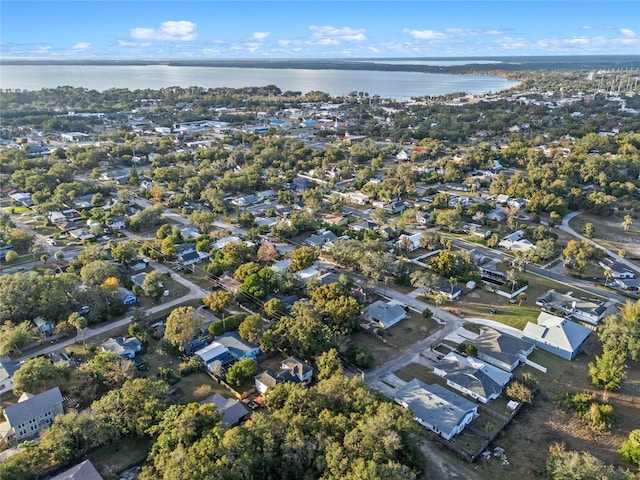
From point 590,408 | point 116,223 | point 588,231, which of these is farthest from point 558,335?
point 116,223

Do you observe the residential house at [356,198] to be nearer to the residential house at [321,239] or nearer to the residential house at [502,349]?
the residential house at [321,239]

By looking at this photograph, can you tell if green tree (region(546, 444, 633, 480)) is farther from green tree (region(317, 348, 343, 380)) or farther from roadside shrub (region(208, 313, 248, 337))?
roadside shrub (region(208, 313, 248, 337))

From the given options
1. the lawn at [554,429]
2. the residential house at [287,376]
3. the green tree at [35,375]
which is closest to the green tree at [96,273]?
the green tree at [35,375]

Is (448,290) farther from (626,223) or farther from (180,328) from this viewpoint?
(626,223)

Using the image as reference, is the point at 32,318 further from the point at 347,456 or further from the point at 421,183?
the point at 421,183

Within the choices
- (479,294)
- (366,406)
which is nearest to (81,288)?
(366,406)

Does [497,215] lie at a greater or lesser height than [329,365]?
greater

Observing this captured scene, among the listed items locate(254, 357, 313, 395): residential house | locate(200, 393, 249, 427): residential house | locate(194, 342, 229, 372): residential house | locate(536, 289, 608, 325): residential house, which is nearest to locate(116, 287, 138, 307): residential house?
locate(194, 342, 229, 372): residential house

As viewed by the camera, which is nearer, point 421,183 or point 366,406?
point 366,406
